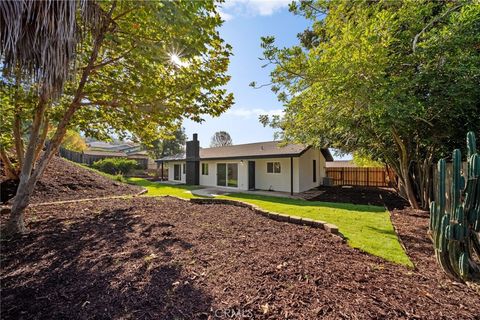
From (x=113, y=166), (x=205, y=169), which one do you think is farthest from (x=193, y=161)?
(x=113, y=166)

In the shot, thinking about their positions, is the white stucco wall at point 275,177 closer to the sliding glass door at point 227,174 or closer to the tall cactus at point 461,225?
the sliding glass door at point 227,174

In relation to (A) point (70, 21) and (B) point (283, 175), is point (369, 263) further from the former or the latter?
(B) point (283, 175)

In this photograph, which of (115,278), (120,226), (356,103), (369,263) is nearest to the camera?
(115,278)

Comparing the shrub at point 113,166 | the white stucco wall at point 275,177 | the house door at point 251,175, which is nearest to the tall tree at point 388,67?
the white stucco wall at point 275,177

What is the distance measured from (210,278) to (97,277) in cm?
157

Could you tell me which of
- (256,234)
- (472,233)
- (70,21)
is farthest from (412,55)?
(70,21)

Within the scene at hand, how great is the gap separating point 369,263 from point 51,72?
5366 millimetres

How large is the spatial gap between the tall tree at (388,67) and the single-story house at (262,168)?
636cm

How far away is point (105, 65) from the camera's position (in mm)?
5344

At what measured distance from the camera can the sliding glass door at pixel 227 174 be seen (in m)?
16.6

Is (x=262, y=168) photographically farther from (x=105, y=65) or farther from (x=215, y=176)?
(x=105, y=65)

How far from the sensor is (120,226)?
5.34 m

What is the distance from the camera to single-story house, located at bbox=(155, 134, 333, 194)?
14203 millimetres

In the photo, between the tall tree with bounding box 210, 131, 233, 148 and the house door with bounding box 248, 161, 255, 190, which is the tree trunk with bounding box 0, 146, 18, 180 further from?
the tall tree with bounding box 210, 131, 233, 148
